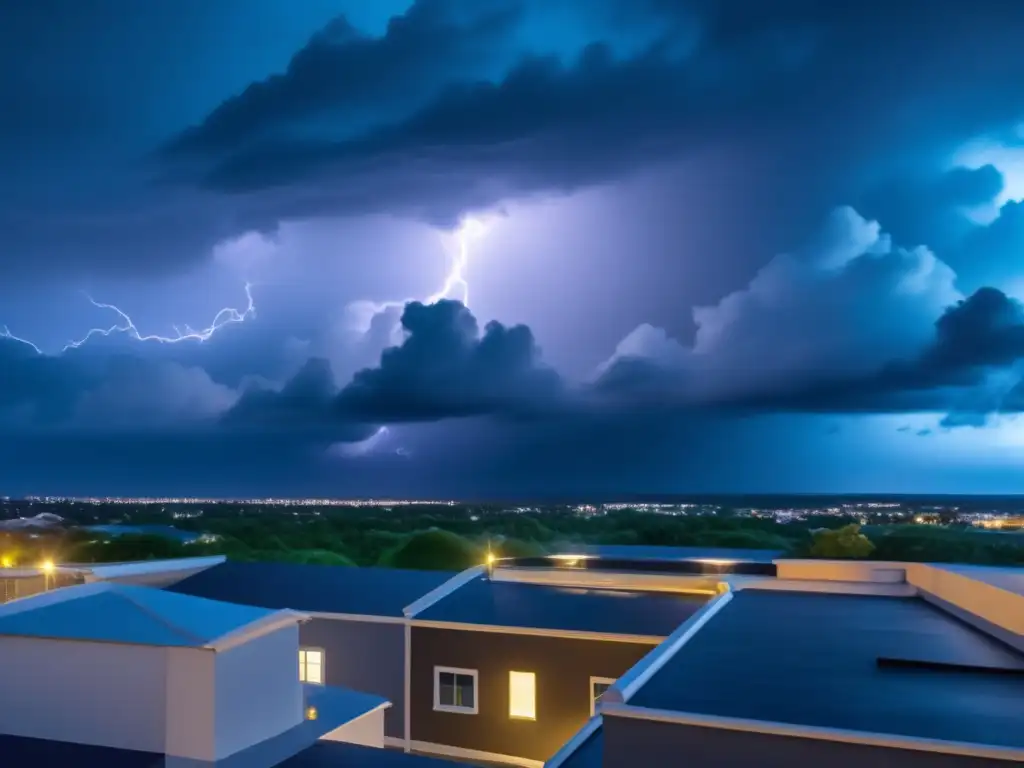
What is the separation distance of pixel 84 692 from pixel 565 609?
30.9 feet

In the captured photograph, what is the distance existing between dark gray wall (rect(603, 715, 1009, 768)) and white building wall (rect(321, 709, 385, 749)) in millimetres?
4723

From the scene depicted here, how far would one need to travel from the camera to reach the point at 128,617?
1003 cm

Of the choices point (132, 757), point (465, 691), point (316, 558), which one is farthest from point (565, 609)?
point (316, 558)

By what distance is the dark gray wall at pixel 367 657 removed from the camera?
1727 cm

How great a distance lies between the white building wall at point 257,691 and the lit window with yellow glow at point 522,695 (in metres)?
6.24

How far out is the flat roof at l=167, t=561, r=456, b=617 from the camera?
1841cm

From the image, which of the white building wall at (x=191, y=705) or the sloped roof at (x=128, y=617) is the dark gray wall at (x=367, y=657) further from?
the white building wall at (x=191, y=705)

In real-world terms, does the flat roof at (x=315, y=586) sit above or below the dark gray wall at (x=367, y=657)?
above

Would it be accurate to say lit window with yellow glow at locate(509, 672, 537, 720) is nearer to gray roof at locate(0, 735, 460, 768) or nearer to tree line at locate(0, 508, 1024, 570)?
tree line at locate(0, 508, 1024, 570)

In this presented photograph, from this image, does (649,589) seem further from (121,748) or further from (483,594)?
(121,748)

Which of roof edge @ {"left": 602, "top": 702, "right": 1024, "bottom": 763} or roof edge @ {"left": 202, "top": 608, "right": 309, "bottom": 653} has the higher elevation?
roof edge @ {"left": 202, "top": 608, "right": 309, "bottom": 653}

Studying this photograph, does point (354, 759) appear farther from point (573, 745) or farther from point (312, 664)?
point (312, 664)

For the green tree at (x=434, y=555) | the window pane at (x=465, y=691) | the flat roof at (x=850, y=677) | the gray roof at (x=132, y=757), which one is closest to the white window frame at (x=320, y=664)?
the window pane at (x=465, y=691)

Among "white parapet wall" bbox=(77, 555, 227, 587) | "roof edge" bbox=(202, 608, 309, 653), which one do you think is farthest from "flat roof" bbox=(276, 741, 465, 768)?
"white parapet wall" bbox=(77, 555, 227, 587)
